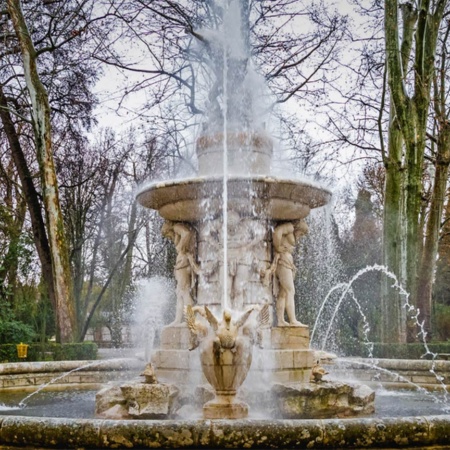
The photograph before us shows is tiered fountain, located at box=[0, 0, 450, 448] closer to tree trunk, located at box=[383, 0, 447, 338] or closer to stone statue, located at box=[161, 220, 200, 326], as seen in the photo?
stone statue, located at box=[161, 220, 200, 326]

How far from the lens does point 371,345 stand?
1582cm

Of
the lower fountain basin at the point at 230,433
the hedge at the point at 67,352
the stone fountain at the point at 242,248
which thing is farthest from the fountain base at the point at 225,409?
the hedge at the point at 67,352

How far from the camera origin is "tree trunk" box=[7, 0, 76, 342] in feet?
57.8

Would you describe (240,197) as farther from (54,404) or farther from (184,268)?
(54,404)

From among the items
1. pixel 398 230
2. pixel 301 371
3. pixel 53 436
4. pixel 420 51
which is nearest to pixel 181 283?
pixel 301 371

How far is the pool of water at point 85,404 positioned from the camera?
7.68 metres

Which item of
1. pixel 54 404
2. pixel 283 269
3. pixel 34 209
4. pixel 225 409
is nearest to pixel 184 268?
pixel 283 269

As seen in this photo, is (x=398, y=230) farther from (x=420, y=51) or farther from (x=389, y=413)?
(x=389, y=413)

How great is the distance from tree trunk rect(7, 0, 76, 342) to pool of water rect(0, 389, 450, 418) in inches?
272

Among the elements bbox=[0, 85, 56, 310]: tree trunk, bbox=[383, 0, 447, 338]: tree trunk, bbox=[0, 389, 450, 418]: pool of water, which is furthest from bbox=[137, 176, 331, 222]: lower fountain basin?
bbox=[0, 85, 56, 310]: tree trunk

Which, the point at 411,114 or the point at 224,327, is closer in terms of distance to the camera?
the point at 224,327

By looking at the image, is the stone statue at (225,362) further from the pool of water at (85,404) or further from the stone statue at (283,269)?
the stone statue at (283,269)

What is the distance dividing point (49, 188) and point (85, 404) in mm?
10423

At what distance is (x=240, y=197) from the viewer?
8734 millimetres
